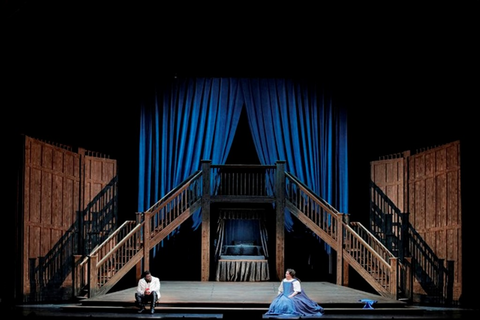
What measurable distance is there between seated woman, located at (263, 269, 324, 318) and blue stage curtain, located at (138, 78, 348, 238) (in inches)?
235

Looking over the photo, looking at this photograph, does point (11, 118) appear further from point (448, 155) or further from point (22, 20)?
point (448, 155)

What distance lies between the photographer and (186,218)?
17.5 metres

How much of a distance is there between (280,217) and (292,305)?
484 cm

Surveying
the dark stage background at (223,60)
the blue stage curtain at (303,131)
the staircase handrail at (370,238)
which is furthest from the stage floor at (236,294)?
the blue stage curtain at (303,131)

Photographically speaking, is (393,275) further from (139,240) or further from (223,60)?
(223,60)

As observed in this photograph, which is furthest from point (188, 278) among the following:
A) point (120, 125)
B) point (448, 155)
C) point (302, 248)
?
point (448, 155)

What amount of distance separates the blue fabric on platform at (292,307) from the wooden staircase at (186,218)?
2.81 metres

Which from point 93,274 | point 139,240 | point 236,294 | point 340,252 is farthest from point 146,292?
point 340,252

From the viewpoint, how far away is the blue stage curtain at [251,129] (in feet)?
62.2

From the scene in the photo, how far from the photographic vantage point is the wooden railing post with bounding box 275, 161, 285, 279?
17.3 metres

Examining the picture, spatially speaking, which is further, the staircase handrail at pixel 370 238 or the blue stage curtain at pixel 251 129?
the blue stage curtain at pixel 251 129

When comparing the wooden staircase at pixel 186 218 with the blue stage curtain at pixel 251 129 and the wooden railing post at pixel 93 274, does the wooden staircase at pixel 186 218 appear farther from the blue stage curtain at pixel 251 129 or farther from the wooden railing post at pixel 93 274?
the blue stage curtain at pixel 251 129

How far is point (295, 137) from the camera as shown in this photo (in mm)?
19047

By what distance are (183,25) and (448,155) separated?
22.2 ft
